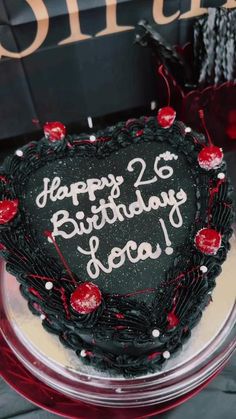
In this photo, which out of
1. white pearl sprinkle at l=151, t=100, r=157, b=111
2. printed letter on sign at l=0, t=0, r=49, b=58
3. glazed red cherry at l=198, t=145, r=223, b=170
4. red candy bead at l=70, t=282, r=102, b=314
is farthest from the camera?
white pearl sprinkle at l=151, t=100, r=157, b=111

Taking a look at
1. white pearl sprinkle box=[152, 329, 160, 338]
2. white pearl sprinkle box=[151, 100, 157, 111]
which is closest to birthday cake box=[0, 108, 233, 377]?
white pearl sprinkle box=[152, 329, 160, 338]

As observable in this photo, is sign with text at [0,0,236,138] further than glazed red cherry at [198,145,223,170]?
Yes

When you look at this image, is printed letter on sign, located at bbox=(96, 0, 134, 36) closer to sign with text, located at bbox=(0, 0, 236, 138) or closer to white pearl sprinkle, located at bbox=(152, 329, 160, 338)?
sign with text, located at bbox=(0, 0, 236, 138)

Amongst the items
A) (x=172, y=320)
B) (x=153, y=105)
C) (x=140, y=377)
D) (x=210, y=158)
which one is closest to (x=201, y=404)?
(x=140, y=377)

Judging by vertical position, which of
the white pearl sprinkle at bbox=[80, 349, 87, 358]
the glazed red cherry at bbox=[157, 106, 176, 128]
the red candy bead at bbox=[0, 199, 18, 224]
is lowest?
the white pearl sprinkle at bbox=[80, 349, 87, 358]

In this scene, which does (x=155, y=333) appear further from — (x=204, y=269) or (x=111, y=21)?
(x=111, y=21)

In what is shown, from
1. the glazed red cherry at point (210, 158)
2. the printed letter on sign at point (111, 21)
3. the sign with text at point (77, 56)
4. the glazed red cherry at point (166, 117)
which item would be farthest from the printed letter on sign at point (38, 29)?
the glazed red cherry at point (210, 158)

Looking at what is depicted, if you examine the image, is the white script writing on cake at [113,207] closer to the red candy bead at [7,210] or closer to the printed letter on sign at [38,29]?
the red candy bead at [7,210]

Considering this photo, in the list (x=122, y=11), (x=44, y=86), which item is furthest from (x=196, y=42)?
(x=44, y=86)
